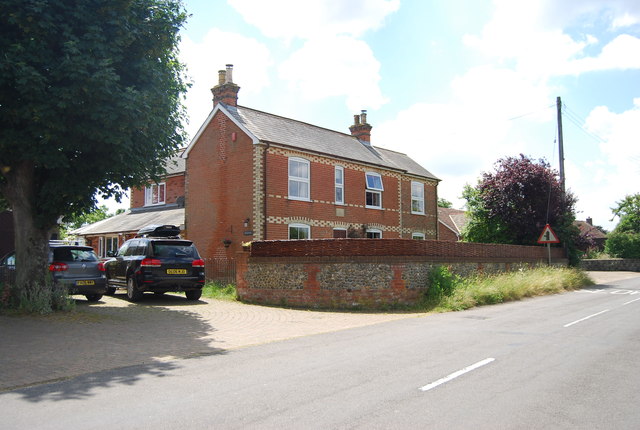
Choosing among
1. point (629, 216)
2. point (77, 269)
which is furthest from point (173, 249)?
point (629, 216)

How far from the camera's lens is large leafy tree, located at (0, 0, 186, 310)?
1033cm

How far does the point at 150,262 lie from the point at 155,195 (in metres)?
16.5

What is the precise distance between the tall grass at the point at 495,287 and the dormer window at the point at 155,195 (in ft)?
64.6

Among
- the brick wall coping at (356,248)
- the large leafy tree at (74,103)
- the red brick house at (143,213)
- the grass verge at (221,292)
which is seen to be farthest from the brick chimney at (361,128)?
the large leafy tree at (74,103)

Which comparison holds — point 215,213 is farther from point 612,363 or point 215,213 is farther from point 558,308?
point 612,363

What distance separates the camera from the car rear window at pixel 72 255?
14395 mm

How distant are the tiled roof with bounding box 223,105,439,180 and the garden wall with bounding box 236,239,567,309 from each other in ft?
22.7

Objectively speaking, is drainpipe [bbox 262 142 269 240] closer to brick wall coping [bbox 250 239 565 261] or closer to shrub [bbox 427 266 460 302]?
brick wall coping [bbox 250 239 565 261]

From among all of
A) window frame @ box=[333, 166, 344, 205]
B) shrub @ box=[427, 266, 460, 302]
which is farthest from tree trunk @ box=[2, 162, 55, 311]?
window frame @ box=[333, 166, 344, 205]

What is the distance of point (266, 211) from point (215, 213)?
3.11m

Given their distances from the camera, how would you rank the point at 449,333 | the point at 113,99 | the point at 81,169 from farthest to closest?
the point at 81,169
the point at 113,99
the point at 449,333

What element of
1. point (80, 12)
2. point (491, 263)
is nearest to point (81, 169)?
point (80, 12)

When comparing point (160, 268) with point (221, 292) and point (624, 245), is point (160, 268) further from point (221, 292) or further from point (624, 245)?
point (624, 245)

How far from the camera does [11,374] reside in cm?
673
